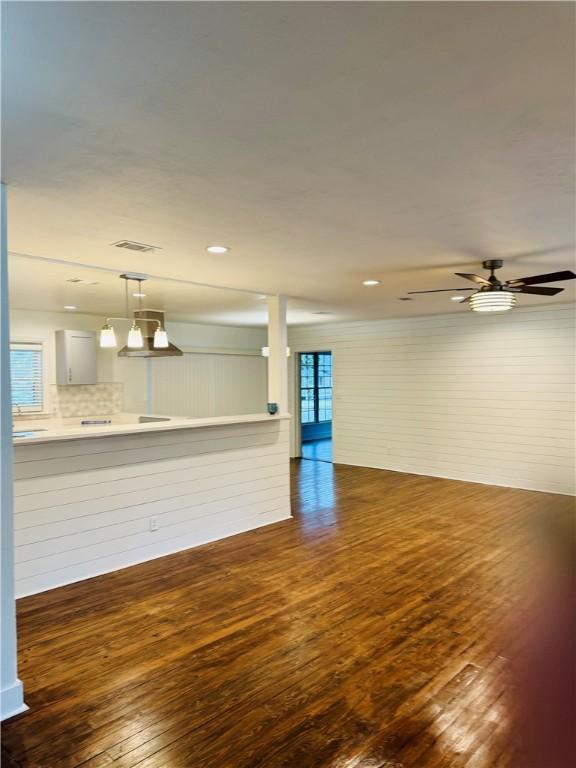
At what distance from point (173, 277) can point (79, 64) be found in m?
3.19

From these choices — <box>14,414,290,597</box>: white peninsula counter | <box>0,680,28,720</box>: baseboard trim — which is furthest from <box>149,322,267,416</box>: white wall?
<box>0,680,28,720</box>: baseboard trim

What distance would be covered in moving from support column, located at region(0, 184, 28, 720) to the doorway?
Result: 914cm

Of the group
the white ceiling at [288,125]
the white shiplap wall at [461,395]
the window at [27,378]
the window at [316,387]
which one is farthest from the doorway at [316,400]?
the white ceiling at [288,125]

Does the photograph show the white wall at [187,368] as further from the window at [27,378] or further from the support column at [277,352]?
the support column at [277,352]

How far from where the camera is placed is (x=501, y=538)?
4844 mm

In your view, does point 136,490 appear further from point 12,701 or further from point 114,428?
point 12,701

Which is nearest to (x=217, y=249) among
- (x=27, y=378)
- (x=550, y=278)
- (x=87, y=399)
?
(x=550, y=278)

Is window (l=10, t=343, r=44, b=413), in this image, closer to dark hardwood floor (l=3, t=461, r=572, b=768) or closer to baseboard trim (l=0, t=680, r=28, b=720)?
dark hardwood floor (l=3, t=461, r=572, b=768)

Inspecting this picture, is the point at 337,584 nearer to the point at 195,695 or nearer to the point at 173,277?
the point at 195,695

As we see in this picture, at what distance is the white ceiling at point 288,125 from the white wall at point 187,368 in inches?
151

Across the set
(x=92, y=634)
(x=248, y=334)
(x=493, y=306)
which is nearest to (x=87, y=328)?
(x=248, y=334)

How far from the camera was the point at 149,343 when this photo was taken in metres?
6.32

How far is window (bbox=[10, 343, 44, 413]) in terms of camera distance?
6.76 metres

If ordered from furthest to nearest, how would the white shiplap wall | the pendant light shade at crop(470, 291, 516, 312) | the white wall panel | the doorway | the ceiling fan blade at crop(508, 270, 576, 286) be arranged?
the doorway, the white wall panel, the white shiplap wall, the pendant light shade at crop(470, 291, 516, 312), the ceiling fan blade at crop(508, 270, 576, 286)
